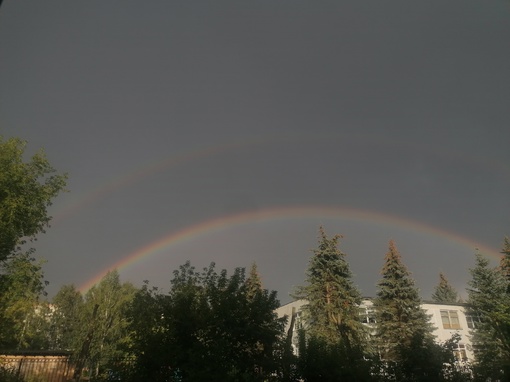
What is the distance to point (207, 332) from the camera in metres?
12.2

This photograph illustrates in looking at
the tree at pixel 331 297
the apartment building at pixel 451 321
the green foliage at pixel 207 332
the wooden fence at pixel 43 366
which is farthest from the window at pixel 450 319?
the wooden fence at pixel 43 366

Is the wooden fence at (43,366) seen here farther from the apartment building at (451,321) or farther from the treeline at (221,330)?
the apartment building at (451,321)

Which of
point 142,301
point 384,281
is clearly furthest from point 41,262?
point 384,281

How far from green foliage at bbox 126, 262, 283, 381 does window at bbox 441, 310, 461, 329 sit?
4220 cm

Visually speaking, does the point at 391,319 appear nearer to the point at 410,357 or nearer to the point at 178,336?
the point at 410,357

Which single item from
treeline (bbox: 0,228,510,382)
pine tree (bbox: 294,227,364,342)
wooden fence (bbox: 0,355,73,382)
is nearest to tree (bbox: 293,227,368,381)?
pine tree (bbox: 294,227,364,342)

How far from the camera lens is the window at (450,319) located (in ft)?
155

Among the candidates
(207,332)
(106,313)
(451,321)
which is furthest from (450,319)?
(207,332)

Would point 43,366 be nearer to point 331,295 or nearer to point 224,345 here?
point 224,345

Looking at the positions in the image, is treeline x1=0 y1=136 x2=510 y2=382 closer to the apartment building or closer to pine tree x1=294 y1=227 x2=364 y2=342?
pine tree x1=294 y1=227 x2=364 y2=342

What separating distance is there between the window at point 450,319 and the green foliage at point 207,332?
138 ft

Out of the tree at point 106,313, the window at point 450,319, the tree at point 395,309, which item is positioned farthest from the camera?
the window at point 450,319

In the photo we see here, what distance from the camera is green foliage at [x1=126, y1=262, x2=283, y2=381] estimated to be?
1124 cm

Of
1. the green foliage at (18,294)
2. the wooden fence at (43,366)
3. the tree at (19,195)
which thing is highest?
the tree at (19,195)
